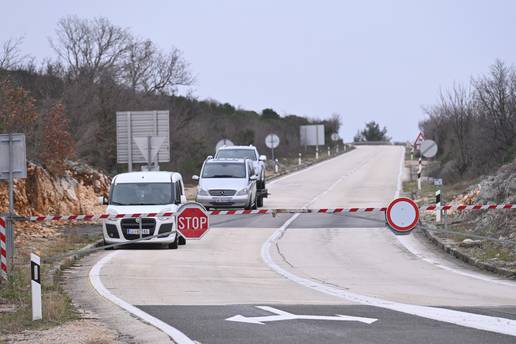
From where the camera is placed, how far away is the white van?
2236 cm

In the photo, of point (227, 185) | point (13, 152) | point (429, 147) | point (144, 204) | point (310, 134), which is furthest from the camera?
point (310, 134)

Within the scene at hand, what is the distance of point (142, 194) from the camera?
23.6 m

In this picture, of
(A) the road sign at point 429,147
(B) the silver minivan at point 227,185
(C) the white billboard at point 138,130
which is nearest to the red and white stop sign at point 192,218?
(B) the silver minivan at point 227,185

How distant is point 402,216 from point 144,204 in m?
8.98

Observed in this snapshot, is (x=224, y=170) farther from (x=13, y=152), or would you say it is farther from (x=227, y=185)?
(x=13, y=152)

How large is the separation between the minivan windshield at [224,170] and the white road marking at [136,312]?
1658cm

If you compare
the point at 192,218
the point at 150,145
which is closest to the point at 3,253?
the point at 192,218

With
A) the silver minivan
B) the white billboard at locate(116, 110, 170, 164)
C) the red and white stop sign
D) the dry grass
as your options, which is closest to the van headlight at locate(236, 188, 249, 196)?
the silver minivan

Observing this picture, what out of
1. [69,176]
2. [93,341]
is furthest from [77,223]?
[93,341]

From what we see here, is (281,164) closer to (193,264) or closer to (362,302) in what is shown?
(193,264)

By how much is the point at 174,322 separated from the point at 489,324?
3.59 m

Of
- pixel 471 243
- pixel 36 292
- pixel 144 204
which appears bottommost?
pixel 471 243

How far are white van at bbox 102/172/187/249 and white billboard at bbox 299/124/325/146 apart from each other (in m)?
64.8

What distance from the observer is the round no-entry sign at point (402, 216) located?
16.0m
